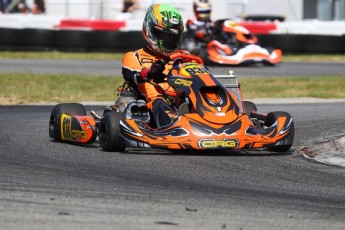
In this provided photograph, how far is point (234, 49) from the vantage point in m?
22.0

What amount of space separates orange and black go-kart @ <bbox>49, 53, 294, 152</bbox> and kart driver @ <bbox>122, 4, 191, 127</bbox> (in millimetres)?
145

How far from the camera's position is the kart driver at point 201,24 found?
22244mm

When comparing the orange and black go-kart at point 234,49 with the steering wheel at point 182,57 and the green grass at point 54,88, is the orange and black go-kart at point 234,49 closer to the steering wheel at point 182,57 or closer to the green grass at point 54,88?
the green grass at point 54,88

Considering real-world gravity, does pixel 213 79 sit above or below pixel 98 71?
above

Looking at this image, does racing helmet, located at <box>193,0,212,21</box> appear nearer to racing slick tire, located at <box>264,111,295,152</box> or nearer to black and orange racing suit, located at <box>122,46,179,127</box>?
black and orange racing suit, located at <box>122,46,179,127</box>

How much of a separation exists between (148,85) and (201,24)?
13.2m

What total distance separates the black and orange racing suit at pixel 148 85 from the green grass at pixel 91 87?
18.0 feet

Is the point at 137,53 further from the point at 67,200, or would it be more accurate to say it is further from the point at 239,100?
the point at 67,200

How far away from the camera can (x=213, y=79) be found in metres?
8.98

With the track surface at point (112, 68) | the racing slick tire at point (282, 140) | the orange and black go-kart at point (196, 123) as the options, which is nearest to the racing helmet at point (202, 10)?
the track surface at point (112, 68)

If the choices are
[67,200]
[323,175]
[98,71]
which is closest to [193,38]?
[98,71]

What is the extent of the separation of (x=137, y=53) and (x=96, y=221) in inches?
179

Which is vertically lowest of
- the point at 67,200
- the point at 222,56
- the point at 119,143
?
the point at 222,56

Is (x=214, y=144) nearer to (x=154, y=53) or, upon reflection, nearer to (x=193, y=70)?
(x=193, y=70)
